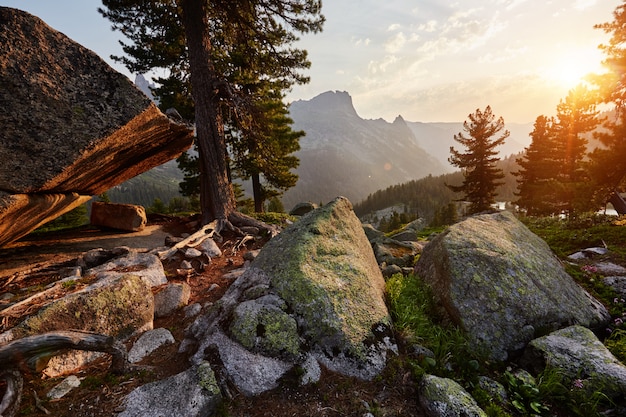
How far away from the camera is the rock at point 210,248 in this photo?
9625 mm

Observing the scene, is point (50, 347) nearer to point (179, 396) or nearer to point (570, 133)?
point (179, 396)

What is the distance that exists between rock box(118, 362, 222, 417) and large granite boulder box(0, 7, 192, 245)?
4875 millimetres

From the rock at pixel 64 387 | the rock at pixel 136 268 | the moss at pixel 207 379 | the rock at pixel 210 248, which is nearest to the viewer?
the rock at pixel 64 387

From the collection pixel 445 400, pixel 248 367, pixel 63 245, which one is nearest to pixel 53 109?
pixel 248 367

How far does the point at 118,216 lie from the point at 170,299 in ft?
26.7

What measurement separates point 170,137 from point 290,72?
307 inches

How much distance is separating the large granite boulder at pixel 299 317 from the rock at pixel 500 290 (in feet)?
5.12

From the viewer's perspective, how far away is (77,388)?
11.7ft

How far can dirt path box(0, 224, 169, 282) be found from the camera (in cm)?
775

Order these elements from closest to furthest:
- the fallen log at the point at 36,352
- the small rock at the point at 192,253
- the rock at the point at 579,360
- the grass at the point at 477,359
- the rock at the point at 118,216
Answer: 1. the fallen log at the point at 36,352
2. the grass at the point at 477,359
3. the rock at the point at 579,360
4. the small rock at the point at 192,253
5. the rock at the point at 118,216

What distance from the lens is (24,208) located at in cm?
593

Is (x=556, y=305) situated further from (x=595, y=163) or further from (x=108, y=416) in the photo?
(x=595, y=163)

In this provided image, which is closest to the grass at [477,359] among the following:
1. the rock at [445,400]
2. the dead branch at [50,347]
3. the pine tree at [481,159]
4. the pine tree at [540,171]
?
the rock at [445,400]

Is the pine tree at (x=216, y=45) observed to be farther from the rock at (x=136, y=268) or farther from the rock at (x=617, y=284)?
the rock at (x=617, y=284)
